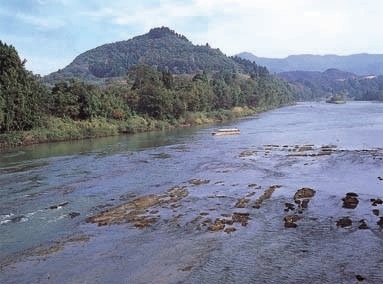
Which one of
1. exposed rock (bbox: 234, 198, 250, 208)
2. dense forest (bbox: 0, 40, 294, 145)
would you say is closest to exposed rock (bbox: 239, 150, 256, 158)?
exposed rock (bbox: 234, 198, 250, 208)

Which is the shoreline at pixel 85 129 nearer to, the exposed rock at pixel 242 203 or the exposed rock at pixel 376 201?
the exposed rock at pixel 242 203

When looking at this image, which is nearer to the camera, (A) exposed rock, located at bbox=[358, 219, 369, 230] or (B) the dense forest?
(A) exposed rock, located at bbox=[358, 219, 369, 230]

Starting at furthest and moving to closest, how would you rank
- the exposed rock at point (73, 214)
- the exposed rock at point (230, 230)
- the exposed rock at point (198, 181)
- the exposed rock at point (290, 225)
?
the exposed rock at point (198, 181), the exposed rock at point (73, 214), the exposed rock at point (290, 225), the exposed rock at point (230, 230)

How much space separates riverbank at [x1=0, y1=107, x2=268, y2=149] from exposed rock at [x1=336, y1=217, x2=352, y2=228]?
36835 mm

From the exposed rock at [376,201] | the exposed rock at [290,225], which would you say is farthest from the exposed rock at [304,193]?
the exposed rock at [290,225]

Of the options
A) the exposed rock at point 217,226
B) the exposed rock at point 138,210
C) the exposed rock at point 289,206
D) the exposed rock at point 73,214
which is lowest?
the exposed rock at point 289,206

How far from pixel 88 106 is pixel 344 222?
151ft

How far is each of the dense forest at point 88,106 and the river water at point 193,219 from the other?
36.4 ft

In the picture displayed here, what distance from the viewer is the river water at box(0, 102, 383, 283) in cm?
1443

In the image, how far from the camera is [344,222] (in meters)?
19.0

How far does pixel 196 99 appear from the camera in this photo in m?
82.9

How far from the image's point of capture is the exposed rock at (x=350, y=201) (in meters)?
21.5

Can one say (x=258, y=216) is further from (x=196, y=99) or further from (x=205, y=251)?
(x=196, y=99)

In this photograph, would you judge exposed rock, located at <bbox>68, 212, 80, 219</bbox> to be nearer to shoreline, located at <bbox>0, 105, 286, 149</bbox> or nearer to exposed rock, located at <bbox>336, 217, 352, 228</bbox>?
exposed rock, located at <bbox>336, 217, 352, 228</bbox>
